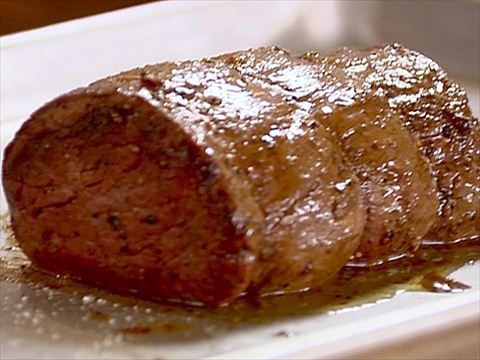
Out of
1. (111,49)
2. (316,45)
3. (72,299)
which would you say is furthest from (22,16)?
(72,299)

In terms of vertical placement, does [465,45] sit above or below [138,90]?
above

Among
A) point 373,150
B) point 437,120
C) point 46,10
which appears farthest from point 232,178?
point 46,10

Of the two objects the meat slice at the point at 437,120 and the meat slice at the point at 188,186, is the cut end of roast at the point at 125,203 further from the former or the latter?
the meat slice at the point at 437,120

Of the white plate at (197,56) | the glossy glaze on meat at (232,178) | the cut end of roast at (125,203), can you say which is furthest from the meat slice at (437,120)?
the cut end of roast at (125,203)

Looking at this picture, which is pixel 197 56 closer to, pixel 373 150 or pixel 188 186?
pixel 373 150

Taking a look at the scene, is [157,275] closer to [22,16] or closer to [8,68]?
[8,68]

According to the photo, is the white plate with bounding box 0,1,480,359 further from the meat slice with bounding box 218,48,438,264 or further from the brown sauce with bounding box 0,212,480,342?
the meat slice with bounding box 218,48,438,264
